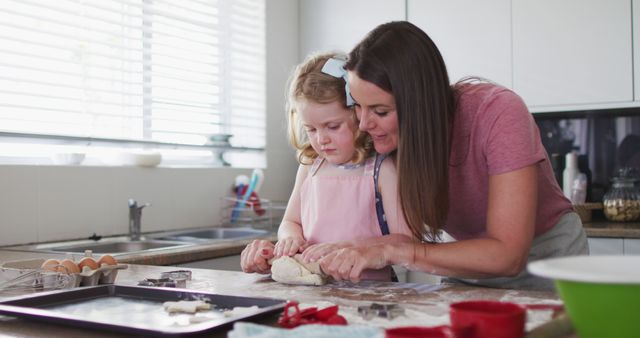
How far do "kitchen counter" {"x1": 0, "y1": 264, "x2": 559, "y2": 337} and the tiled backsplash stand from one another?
6.85ft

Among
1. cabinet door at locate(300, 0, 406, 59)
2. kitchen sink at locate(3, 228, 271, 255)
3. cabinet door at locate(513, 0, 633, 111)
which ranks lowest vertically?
kitchen sink at locate(3, 228, 271, 255)

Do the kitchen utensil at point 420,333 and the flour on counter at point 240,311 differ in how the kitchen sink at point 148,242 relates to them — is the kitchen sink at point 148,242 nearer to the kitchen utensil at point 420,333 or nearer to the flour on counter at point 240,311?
the flour on counter at point 240,311

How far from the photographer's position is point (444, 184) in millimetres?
1318

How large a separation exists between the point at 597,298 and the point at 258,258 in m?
0.87

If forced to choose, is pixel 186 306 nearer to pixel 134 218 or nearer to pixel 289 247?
pixel 289 247

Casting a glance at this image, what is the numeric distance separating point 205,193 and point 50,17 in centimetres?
98

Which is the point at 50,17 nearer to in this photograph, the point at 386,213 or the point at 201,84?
the point at 201,84

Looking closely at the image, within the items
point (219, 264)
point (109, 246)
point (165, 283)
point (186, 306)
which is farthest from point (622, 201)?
point (186, 306)

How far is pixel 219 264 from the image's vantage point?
2256mm

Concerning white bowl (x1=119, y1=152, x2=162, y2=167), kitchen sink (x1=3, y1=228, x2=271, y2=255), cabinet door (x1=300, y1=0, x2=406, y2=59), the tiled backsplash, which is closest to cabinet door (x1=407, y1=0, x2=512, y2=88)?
cabinet door (x1=300, y1=0, x2=406, y2=59)

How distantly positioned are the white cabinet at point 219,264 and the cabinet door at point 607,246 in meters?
1.38

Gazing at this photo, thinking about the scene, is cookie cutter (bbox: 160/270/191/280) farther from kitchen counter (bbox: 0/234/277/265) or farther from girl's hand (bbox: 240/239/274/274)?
kitchen counter (bbox: 0/234/277/265)

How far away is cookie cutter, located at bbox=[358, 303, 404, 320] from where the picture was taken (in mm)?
974

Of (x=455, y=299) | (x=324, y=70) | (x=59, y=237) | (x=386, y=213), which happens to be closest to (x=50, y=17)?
(x=59, y=237)
